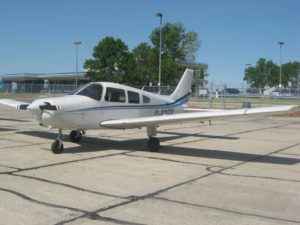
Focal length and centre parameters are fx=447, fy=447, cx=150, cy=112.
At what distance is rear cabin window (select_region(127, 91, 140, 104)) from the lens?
1325 centimetres

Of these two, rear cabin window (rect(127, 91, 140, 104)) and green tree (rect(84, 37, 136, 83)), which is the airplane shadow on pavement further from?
green tree (rect(84, 37, 136, 83))

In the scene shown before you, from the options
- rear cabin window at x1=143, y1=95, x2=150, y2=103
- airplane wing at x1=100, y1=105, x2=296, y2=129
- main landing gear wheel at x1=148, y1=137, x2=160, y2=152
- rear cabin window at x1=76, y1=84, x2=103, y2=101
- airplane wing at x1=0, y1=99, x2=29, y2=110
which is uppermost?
rear cabin window at x1=76, y1=84, x2=103, y2=101

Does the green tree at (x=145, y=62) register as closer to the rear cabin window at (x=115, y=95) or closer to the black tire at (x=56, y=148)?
the rear cabin window at (x=115, y=95)

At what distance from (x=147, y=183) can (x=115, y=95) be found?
5021 millimetres

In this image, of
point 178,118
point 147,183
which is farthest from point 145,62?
point 147,183

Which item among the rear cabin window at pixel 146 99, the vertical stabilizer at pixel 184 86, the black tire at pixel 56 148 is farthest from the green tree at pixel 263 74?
the black tire at pixel 56 148

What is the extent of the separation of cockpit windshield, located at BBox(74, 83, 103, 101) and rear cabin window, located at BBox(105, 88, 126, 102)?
234 millimetres

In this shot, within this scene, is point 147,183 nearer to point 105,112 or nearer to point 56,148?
point 56,148

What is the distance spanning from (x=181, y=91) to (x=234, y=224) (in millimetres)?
10886

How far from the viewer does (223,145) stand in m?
14.2

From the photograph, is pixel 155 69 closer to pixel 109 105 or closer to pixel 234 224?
pixel 109 105

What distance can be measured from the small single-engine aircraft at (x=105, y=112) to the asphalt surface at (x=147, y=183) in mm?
709

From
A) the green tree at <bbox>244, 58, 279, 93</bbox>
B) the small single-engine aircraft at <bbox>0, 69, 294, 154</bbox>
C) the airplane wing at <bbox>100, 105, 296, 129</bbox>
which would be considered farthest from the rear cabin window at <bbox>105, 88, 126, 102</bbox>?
the green tree at <bbox>244, 58, 279, 93</bbox>

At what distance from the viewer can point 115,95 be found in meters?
12.8
